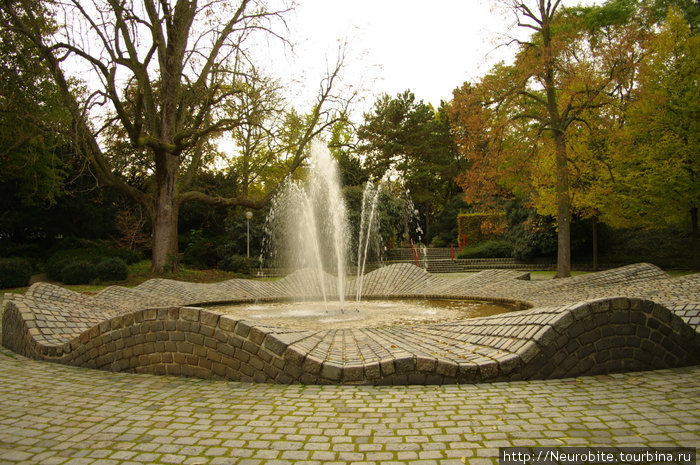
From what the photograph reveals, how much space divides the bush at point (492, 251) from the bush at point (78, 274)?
1660cm

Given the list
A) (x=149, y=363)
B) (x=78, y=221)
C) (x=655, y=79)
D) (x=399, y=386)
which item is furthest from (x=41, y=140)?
(x=655, y=79)

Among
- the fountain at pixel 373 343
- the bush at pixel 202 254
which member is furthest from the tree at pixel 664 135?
the bush at pixel 202 254

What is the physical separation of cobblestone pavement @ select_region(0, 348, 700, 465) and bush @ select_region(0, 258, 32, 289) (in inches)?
468

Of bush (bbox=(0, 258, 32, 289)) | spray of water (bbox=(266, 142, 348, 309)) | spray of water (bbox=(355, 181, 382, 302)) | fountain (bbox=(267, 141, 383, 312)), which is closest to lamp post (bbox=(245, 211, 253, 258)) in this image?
spray of water (bbox=(266, 142, 348, 309))

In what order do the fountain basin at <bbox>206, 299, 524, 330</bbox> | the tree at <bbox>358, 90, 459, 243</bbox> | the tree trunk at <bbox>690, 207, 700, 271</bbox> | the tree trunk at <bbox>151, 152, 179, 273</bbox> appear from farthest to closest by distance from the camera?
the tree at <bbox>358, 90, 459, 243</bbox> → the tree trunk at <bbox>151, 152, 179, 273</bbox> → the tree trunk at <bbox>690, 207, 700, 271</bbox> → the fountain basin at <bbox>206, 299, 524, 330</bbox>

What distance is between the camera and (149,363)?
4.34 meters

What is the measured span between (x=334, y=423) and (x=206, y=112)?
14754 millimetres

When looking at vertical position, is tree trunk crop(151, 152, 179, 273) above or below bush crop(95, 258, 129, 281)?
above

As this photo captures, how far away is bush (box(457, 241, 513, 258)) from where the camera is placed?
21953mm

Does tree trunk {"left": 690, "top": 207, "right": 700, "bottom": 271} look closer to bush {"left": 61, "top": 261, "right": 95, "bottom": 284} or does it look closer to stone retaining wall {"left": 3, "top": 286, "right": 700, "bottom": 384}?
stone retaining wall {"left": 3, "top": 286, "right": 700, "bottom": 384}

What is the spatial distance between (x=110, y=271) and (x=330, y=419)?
13.7 metres

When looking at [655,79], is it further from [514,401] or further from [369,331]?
[514,401]

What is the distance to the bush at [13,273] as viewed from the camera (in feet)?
43.8

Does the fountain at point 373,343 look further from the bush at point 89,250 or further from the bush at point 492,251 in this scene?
the bush at point 492,251
